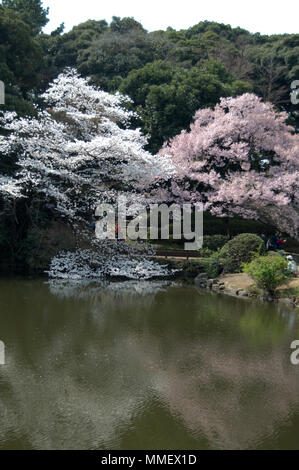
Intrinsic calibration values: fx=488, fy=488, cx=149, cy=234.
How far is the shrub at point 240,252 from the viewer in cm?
1864

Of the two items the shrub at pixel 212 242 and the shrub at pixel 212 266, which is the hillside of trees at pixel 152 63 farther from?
the shrub at pixel 212 266

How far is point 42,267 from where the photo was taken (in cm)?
1941

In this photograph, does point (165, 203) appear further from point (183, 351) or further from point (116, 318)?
point (183, 351)

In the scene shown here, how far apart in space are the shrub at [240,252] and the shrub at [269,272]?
153cm

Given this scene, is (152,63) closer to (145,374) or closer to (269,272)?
(269,272)

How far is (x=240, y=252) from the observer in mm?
18734

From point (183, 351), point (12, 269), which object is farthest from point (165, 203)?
point (183, 351)

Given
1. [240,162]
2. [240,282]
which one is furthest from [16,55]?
[240,282]

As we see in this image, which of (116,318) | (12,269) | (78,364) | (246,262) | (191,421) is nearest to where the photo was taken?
(191,421)

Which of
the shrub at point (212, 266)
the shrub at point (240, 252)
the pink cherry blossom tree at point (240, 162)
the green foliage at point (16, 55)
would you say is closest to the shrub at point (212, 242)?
the shrub at point (212, 266)

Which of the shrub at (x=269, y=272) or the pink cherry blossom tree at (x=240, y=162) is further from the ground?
the pink cherry blossom tree at (x=240, y=162)

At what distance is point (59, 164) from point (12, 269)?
465 cm

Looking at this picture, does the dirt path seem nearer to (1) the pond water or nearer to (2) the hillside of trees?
(1) the pond water

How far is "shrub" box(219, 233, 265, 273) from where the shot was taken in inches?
734
